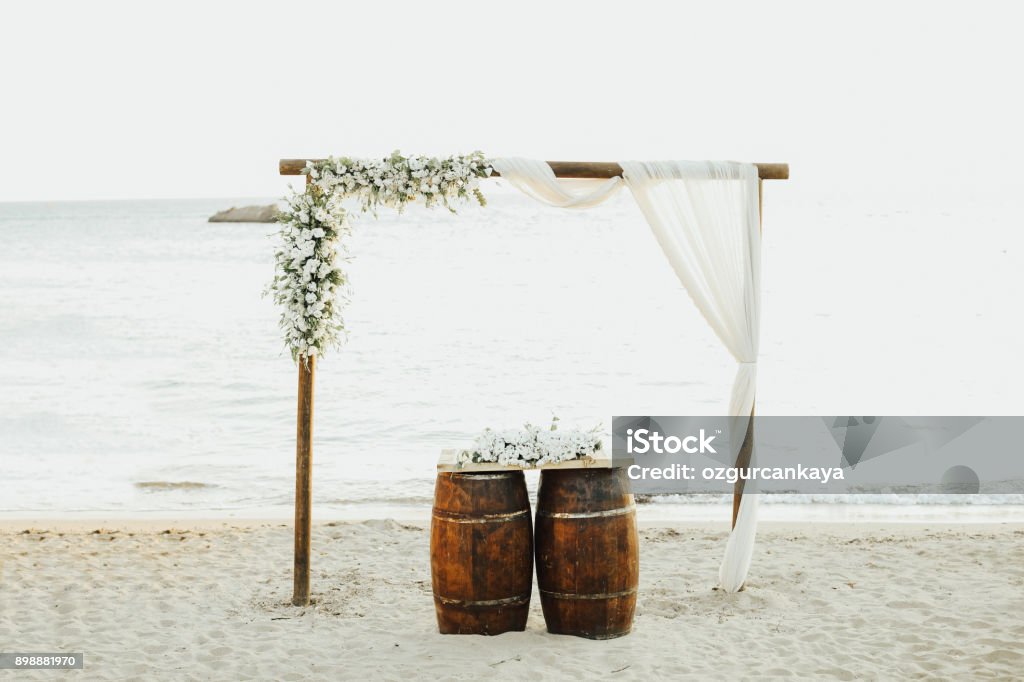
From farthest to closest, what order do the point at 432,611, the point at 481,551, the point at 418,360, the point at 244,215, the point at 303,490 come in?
the point at 244,215, the point at 418,360, the point at 303,490, the point at 432,611, the point at 481,551

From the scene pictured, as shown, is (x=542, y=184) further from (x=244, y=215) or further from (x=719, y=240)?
(x=244, y=215)

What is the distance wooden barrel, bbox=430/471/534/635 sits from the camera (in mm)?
4809

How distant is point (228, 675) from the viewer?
14.9 ft

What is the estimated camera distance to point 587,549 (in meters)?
4.82

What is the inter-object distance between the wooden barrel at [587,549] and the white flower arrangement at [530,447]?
10 cm

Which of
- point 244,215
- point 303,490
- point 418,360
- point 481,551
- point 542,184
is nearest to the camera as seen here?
point 481,551

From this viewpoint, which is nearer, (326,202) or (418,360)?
(326,202)

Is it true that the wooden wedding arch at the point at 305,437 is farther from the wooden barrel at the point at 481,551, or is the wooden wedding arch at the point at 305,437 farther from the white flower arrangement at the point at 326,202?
the wooden barrel at the point at 481,551

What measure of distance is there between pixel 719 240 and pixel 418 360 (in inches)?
528

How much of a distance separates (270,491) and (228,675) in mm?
5262

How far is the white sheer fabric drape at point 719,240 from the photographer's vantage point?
5.63 metres

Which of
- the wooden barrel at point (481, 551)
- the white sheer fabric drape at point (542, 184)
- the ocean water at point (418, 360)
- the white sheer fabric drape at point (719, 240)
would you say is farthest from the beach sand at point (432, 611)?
the white sheer fabric drape at point (542, 184)

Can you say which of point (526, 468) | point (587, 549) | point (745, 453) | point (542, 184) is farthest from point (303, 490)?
point (745, 453)

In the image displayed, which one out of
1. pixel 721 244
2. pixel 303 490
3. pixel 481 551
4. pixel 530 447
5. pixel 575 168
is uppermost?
pixel 575 168
